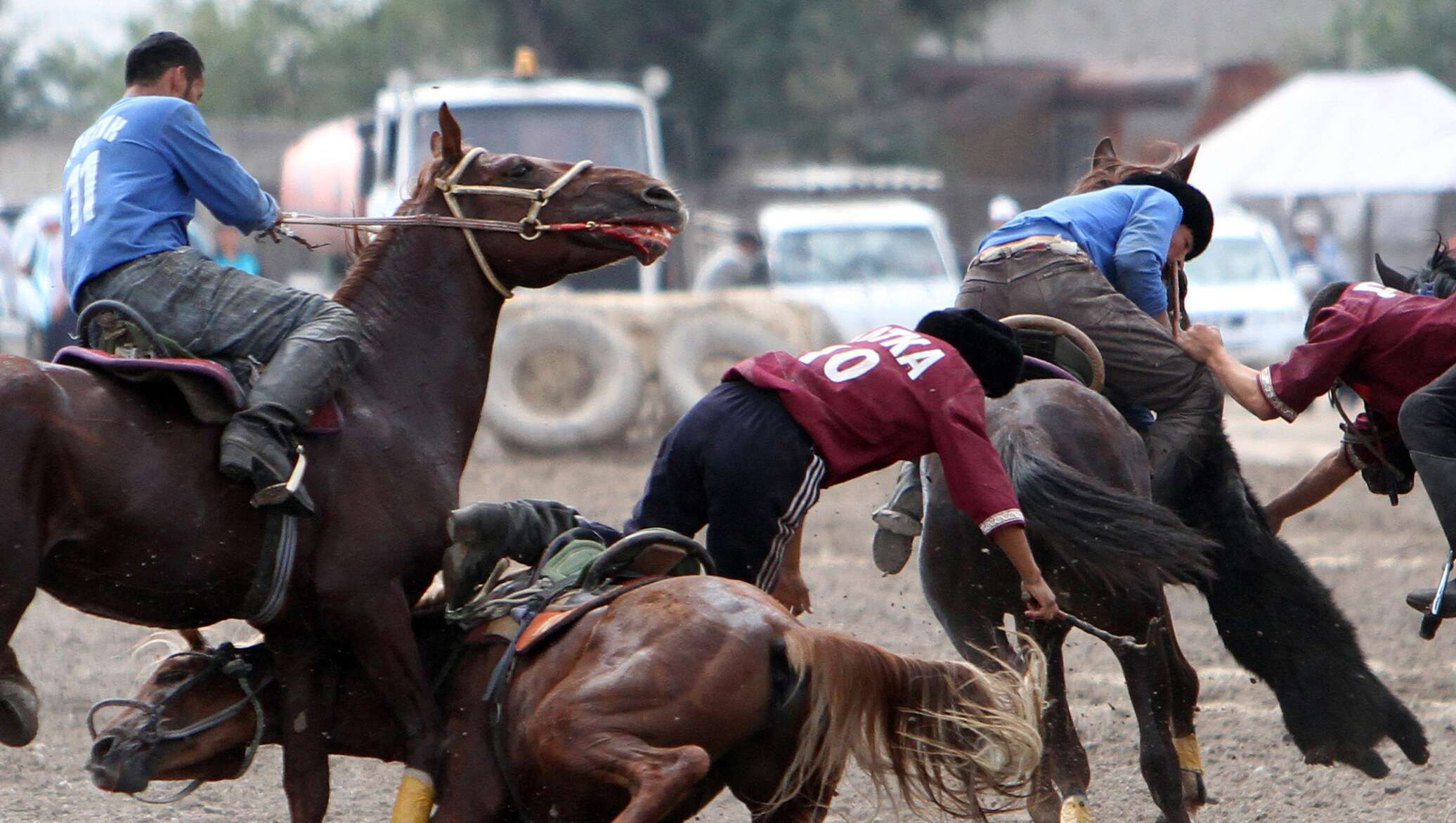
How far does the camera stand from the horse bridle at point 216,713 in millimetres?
3922

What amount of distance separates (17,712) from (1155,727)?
9.49 feet

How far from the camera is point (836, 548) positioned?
9.41 metres

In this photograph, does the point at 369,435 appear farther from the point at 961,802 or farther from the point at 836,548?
the point at 836,548

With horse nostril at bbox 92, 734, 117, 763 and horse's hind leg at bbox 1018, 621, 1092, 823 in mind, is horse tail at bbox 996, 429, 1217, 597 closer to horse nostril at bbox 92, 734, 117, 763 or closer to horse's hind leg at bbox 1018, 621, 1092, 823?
horse's hind leg at bbox 1018, 621, 1092, 823

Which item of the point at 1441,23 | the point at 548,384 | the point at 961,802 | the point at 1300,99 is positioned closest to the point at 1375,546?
the point at 548,384

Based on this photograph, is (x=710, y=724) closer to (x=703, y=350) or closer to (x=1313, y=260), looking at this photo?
(x=703, y=350)

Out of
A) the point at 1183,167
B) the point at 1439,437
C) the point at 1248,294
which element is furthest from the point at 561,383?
the point at 1439,437

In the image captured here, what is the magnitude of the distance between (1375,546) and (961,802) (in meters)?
6.77

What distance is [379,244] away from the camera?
4.30 meters

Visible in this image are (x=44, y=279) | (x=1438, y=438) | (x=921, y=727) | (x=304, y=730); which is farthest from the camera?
(x=44, y=279)

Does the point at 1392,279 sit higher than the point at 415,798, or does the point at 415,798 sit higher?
the point at 1392,279

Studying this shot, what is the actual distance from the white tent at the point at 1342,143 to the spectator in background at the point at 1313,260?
2.23ft

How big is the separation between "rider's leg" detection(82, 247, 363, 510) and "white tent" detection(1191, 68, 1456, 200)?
61.4 ft

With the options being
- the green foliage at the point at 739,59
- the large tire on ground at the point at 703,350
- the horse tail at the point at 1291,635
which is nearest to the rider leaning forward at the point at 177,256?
the horse tail at the point at 1291,635
